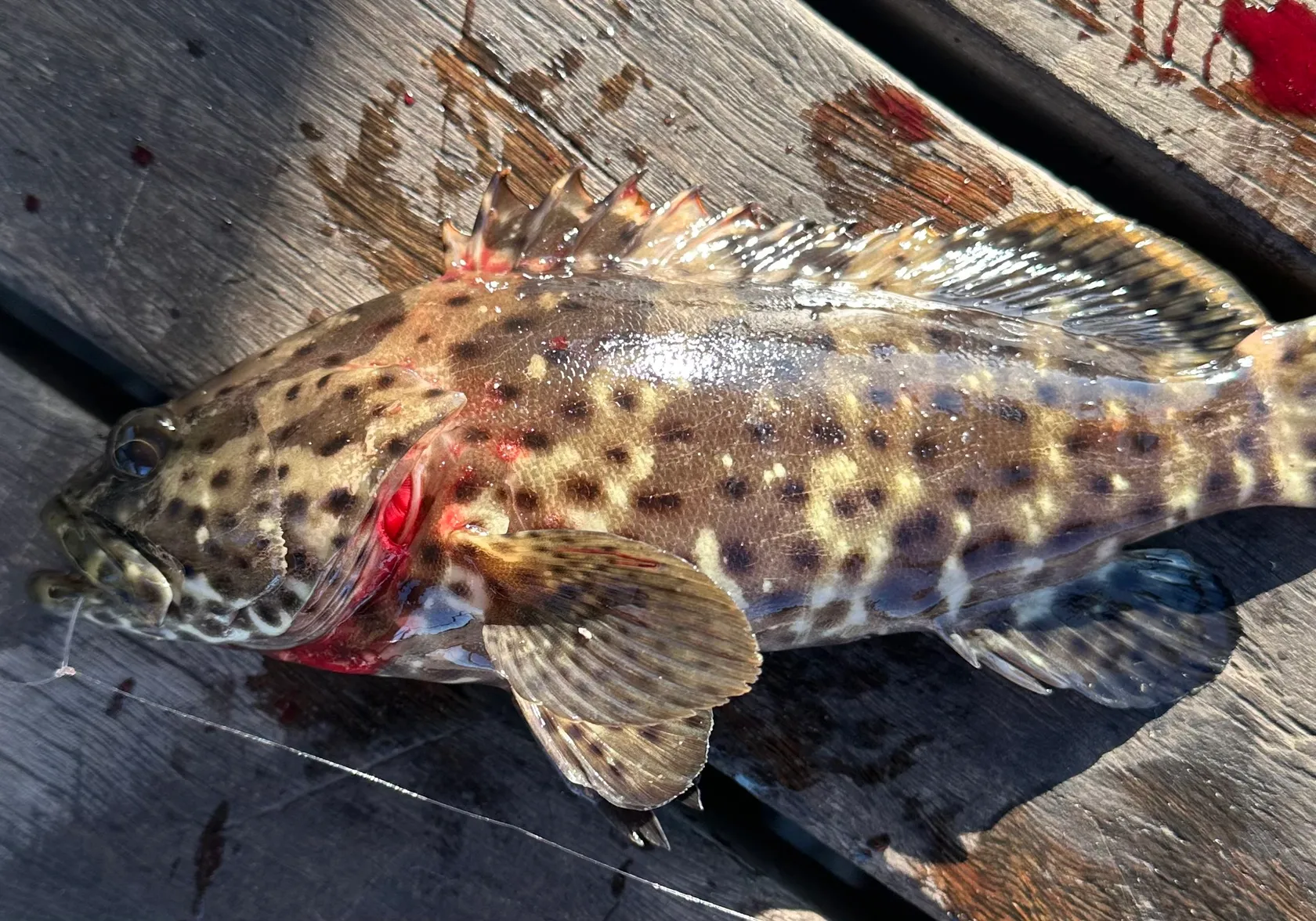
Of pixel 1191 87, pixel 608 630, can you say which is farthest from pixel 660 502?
pixel 1191 87

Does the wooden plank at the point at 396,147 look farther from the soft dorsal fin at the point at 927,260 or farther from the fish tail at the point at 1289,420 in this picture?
the fish tail at the point at 1289,420

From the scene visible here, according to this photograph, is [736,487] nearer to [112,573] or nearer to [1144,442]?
[1144,442]

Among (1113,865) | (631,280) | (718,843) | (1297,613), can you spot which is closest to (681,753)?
(718,843)

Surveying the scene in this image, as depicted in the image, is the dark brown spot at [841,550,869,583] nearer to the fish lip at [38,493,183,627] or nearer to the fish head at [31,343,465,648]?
the fish head at [31,343,465,648]

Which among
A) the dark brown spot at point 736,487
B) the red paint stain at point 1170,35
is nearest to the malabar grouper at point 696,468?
the dark brown spot at point 736,487

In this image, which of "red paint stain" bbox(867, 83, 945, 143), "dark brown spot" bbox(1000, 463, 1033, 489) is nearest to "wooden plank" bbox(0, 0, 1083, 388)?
"red paint stain" bbox(867, 83, 945, 143)

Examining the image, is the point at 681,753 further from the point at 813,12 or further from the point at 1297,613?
the point at 813,12
